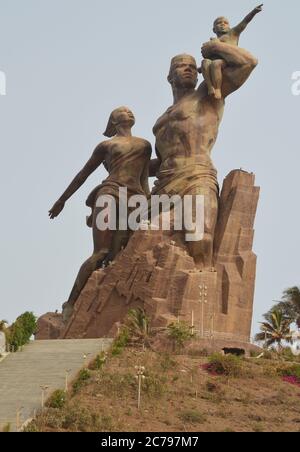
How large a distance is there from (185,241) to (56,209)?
596 cm

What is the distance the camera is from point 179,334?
22.1 meters

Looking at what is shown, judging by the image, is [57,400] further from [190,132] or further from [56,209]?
[56,209]

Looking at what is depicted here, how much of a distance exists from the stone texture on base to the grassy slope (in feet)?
6.91

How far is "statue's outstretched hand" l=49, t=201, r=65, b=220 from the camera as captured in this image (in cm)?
2902

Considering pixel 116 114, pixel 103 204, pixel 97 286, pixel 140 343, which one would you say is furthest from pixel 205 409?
pixel 116 114

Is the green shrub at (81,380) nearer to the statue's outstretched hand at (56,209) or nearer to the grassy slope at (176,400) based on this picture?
the grassy slope at (176,400)

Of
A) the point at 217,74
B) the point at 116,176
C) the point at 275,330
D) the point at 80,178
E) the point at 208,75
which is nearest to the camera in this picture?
the point at 217,74

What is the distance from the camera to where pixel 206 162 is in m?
25.3

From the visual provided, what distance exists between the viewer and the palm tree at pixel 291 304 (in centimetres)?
3216

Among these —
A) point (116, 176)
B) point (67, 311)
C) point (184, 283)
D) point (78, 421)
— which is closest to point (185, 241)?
point (184, 283)

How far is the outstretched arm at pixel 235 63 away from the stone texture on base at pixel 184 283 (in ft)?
7.77

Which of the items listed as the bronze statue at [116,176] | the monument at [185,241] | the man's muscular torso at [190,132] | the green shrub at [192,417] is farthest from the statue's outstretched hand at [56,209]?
the green shrub at [192,417]
